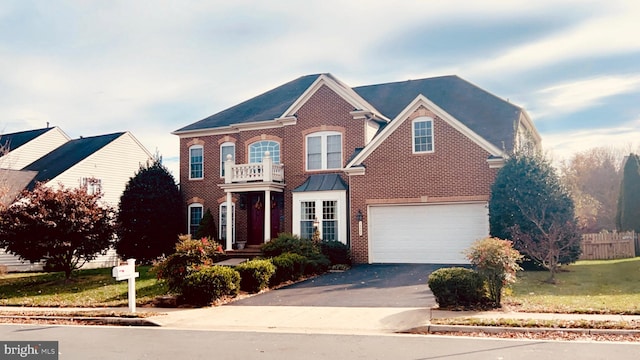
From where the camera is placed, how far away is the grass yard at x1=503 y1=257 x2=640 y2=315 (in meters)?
11.9

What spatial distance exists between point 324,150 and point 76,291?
12.4 m

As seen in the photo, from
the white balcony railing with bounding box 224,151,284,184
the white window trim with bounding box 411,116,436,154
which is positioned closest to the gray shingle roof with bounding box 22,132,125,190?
the white balcony railing with bounding box 224,151,284,184

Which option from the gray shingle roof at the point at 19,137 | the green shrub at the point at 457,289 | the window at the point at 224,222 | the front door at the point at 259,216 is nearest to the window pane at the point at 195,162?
the window at the point at 224,222

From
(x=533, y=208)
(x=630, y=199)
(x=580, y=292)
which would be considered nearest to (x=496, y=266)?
(x=580, y=292)

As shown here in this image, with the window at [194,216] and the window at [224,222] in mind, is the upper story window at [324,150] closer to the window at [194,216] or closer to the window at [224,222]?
the window at [224,222]

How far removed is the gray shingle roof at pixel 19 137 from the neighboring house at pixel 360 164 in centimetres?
Result: 1382

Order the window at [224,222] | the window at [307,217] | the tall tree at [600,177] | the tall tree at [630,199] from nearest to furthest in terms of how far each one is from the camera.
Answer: the window at [307,217] < the window at [224,222] < the tall tree at [630,199] < the tall tree at [600,177]

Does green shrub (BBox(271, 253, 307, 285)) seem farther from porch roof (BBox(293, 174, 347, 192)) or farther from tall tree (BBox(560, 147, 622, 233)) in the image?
tall tree (BBox(560, 147, 622, 233))

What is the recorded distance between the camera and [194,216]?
96.6ft

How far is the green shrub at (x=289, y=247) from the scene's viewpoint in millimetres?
20375

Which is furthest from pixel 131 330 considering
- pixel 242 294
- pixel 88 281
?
pixel 88 281

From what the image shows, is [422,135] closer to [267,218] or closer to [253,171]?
[267,218]

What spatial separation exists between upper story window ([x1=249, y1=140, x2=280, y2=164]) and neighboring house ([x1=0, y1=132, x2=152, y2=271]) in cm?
862

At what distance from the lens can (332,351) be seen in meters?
8.72
